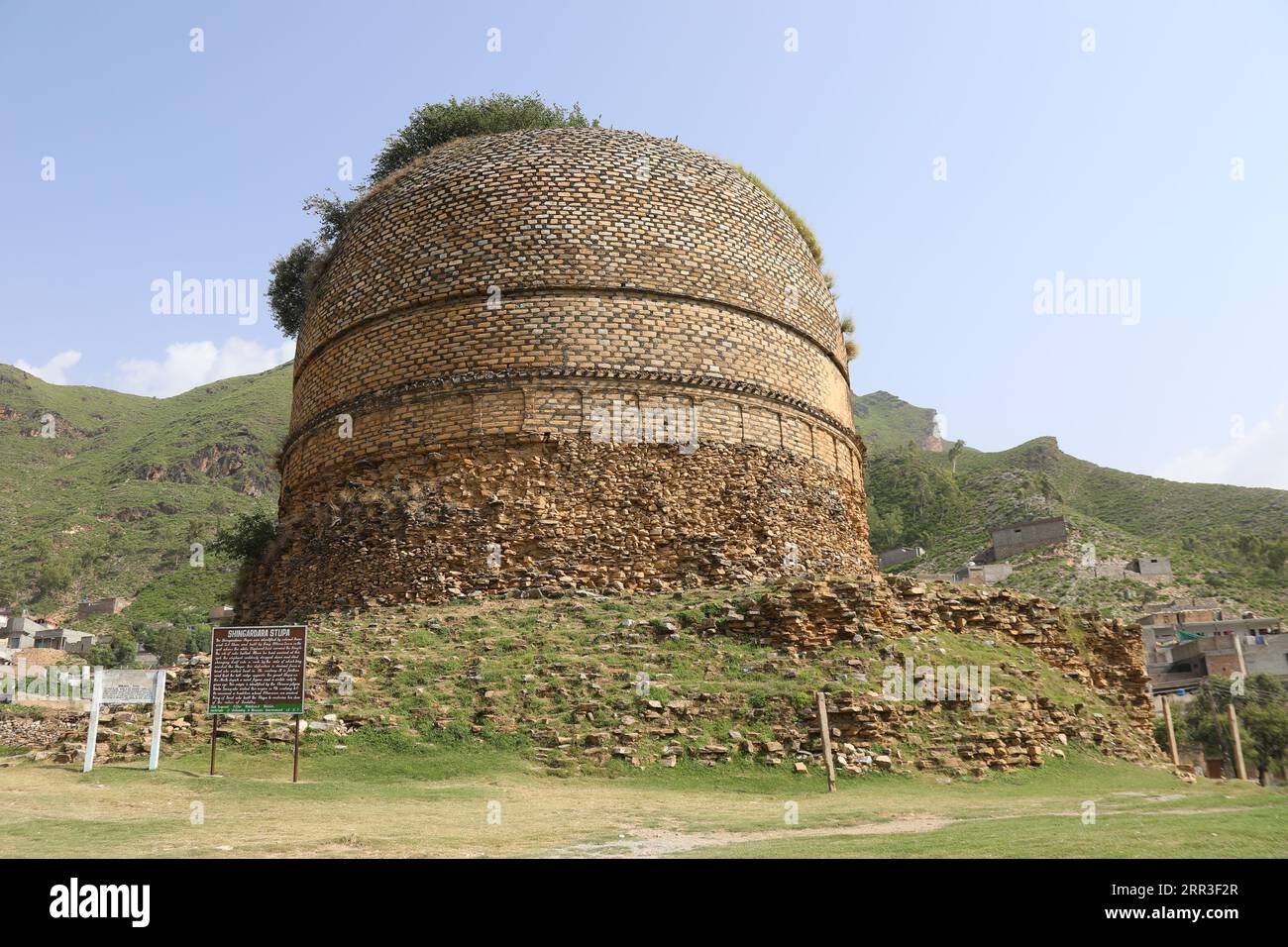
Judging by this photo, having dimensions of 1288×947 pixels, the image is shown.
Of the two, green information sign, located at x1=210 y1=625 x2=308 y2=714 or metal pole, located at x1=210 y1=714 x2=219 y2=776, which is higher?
green information sign, located at x1=210 y1=625 x2=308 y2=714

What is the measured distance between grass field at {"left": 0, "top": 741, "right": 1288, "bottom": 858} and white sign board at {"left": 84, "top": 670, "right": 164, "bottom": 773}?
483 millimetres

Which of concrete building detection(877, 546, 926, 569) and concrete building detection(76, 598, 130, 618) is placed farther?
concrete building detection(76, 598, 130, 618)

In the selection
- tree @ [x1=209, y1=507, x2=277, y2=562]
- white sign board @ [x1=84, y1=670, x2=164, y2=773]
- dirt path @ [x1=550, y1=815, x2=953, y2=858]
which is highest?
tree @ [x1=209, y1=507, x2=277, y2=562]

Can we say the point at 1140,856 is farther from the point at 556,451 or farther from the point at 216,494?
the point at 216,494

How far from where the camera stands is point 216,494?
67938 mm

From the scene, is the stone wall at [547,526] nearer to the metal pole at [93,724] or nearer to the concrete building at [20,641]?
the metal pole at [93,724]

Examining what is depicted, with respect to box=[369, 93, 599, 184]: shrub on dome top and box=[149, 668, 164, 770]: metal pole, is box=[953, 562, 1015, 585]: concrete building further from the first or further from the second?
box=[149, 668, 164, 770]: metal pole

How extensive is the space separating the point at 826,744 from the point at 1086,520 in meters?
47.6

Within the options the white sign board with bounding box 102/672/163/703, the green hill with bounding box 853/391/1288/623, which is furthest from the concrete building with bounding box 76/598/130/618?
the white sign board with bounding box 102/672/163/703

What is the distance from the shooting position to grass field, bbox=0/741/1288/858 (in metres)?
5.84

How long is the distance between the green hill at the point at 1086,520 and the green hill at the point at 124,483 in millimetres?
36345

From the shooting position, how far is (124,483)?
6919 cm

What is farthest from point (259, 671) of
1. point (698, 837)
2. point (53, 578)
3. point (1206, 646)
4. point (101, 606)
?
point (53, 578)

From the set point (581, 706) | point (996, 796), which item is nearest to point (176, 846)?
point (581, 706)
